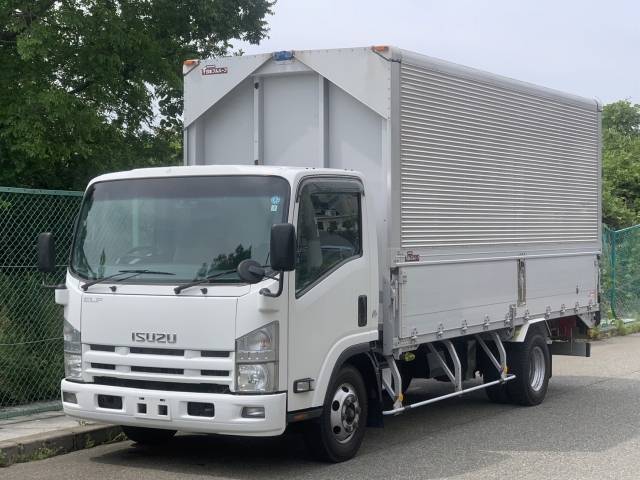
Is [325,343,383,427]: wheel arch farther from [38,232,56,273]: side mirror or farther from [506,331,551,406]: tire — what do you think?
[506,331,551,406]: tire

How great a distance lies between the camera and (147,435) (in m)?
8.91

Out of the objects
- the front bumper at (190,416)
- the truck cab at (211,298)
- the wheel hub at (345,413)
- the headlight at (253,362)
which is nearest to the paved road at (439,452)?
the wheel hub at (345,413)

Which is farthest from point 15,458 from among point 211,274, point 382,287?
point 382,287

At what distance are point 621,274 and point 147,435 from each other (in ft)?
47.7

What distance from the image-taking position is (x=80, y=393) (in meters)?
7.94

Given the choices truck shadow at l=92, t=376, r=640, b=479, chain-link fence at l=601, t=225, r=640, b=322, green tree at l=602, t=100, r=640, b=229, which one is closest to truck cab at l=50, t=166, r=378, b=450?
truck shadow at l=92, t=376, r=640, b=479

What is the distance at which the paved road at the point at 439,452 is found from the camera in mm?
7938

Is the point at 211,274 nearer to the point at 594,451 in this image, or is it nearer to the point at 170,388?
the point at 170,388

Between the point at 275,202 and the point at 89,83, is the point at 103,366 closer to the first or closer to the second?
the point at 275,202

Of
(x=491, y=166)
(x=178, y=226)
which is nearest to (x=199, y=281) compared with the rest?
(x=178, y=226)

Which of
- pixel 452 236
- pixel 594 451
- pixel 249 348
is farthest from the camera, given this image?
pixel 452 236

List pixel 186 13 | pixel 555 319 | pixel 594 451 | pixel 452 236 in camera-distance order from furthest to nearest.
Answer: pixel 186 13 < pixel 555 319 < pixel 452 236 < pixel 594 451

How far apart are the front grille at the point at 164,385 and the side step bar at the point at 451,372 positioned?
6.10 feet

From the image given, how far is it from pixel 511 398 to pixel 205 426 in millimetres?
4944
